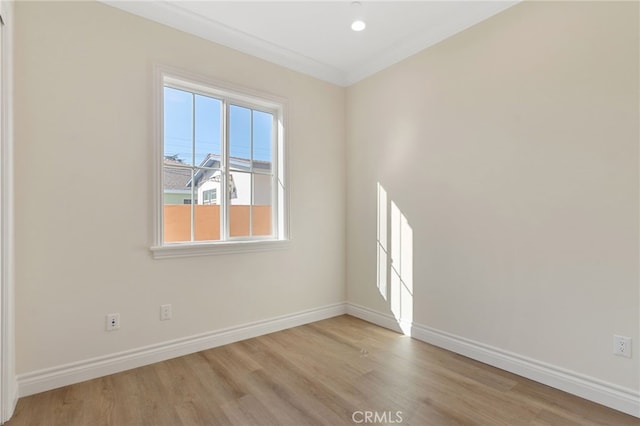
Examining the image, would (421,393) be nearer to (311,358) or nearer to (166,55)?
(311,358)

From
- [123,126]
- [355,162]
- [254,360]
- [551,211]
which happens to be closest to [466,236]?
[551,211]

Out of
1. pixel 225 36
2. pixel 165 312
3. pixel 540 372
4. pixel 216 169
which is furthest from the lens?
pixel 216 169

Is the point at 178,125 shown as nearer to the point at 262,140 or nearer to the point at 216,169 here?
the point at 216,169

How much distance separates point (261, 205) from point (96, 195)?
137 centimetres

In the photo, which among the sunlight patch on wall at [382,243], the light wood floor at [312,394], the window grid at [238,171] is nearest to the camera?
the light wood floor at [312,394]

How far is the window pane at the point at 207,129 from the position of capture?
2.76 meters

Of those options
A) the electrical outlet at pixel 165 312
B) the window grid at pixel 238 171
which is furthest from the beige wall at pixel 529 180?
the electrical outlet at pixel 165 312

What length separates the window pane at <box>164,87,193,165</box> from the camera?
2.59 meters

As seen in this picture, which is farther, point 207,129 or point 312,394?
point 207,129

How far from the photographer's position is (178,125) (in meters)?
2.65

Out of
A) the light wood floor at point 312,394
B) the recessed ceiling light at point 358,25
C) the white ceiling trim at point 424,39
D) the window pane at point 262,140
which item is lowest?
the light wood floor at point 312,394

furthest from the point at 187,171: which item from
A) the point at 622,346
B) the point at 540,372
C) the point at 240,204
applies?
the point at 622,346

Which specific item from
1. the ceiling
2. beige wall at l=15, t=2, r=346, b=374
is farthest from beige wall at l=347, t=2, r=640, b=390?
beige wall at l=15, t=2, r=346, b=374

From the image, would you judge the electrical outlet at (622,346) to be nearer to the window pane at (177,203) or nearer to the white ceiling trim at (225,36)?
the window pane at (177,203)
